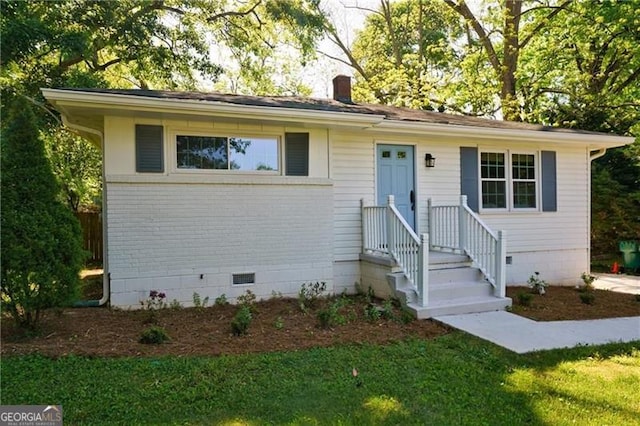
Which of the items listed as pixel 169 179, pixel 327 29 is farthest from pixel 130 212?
pixel 327 29

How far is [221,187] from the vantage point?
631 cm

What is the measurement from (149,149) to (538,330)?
19.4 ft

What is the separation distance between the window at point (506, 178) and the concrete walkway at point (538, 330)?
307cm

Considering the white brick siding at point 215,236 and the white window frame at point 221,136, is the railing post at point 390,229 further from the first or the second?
the white window frame at point 221,136

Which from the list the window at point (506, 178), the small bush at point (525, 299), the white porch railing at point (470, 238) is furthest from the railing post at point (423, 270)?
the window at point (506, 178)

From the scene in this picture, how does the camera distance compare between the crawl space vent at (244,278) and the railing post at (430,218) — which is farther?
the railing post at (430,218)

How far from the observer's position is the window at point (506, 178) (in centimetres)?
836

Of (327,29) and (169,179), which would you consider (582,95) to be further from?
(169,179)

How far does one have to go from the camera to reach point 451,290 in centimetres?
626

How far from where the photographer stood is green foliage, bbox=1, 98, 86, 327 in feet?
13.8

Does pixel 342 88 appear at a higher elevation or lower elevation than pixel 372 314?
higher

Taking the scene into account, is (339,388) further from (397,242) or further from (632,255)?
(632,255)

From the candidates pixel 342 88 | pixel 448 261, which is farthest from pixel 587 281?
pixel 342 88

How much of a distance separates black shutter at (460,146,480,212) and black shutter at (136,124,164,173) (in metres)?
5.62
